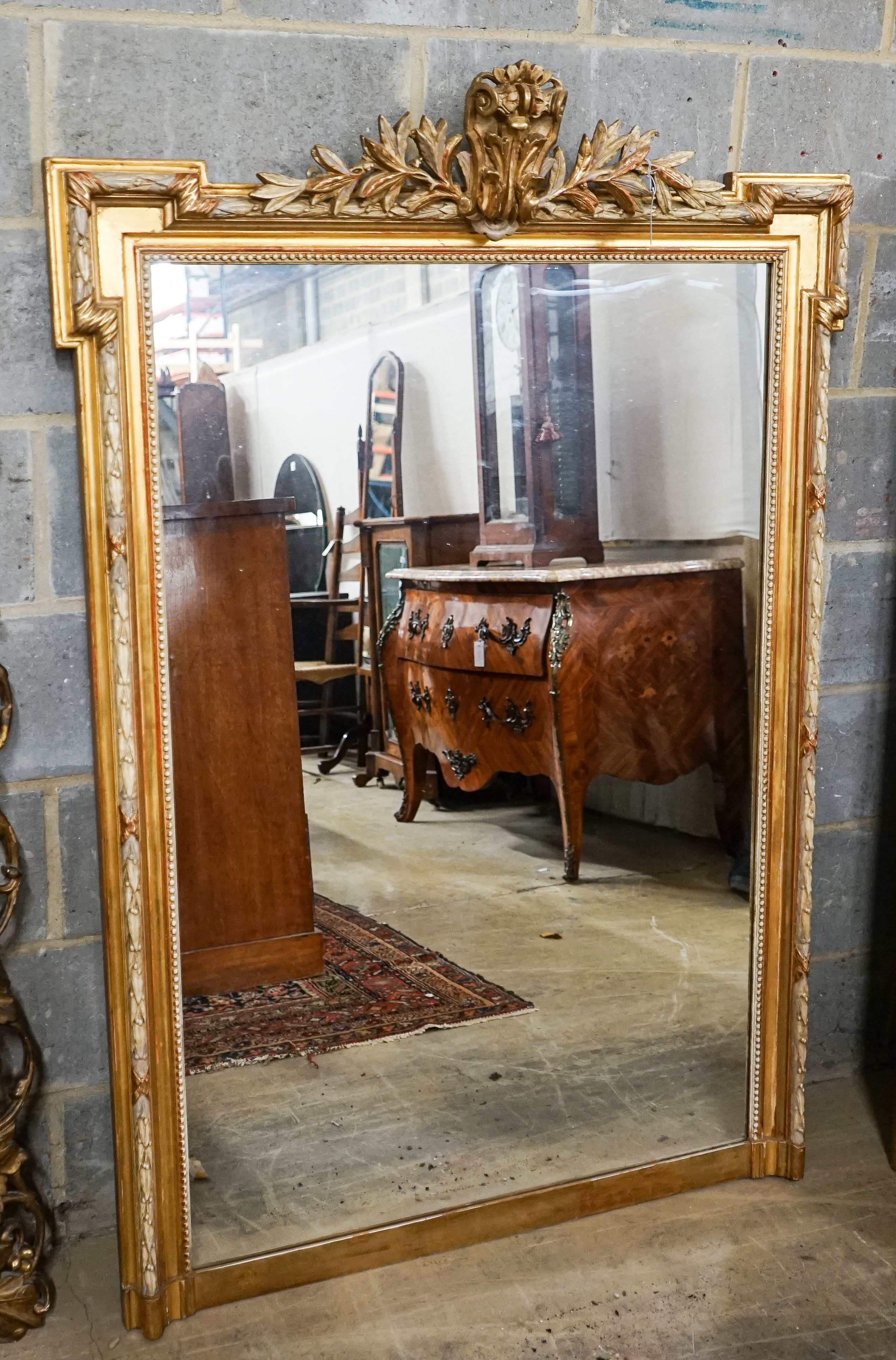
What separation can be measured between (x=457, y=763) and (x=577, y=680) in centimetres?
24

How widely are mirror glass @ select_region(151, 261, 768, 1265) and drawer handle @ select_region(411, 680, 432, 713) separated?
2 centimetres

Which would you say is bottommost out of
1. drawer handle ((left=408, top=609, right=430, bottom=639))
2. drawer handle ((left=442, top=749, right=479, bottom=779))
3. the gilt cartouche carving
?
the gilt cartouche carving

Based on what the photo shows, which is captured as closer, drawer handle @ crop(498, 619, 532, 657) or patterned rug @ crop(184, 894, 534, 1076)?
patterned rug @ crop(184, 894, 534, 1076)

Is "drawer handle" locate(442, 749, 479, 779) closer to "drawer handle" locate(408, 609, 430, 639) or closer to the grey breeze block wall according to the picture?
"drawer handle" locate(408, 609, 430, 639)

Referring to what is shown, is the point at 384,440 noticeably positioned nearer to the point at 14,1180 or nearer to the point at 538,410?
the point at 538,410

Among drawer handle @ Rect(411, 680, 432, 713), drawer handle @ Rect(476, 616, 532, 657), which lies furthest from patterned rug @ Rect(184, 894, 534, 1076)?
drawer handle @ Rect(476, 616, 532, 657)

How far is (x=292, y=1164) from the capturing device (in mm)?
2074

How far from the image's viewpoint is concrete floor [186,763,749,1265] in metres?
2.04

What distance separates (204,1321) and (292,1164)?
25 centimetres

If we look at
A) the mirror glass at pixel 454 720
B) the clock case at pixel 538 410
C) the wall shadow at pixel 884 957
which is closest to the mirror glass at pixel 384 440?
the mirror glass at pixel 454 720

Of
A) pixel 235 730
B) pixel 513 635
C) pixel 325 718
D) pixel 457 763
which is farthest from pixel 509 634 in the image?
pixel 235 730

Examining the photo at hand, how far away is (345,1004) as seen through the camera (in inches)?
82.6

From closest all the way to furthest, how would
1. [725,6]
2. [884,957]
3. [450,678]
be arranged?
1. [725,6]
2. [450,678]
3. [884,957]

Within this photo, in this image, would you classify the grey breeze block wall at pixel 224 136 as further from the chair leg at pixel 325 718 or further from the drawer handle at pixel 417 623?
the drawer handle at pixel 417 623
